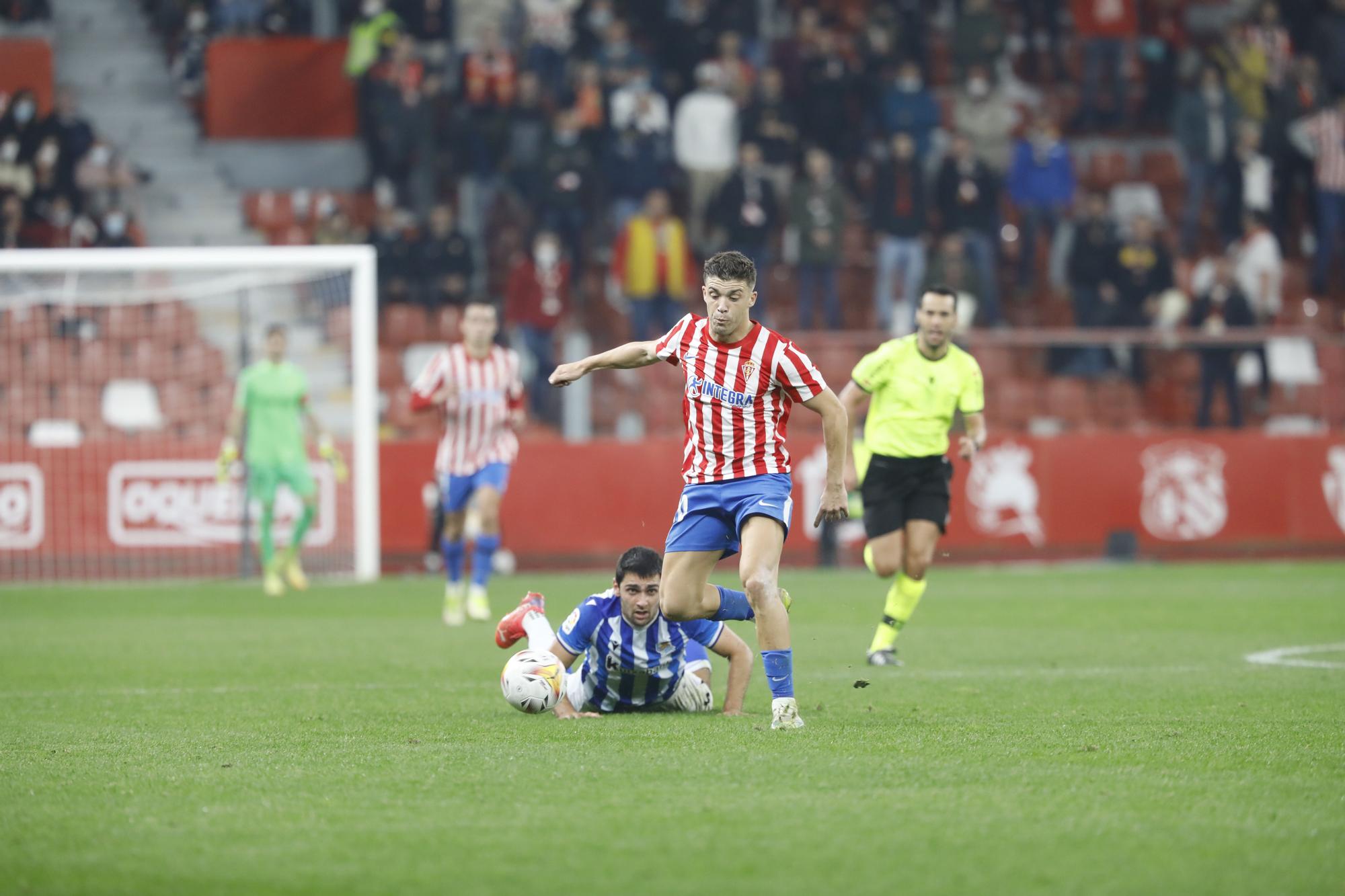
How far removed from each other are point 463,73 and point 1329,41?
40.6 feet

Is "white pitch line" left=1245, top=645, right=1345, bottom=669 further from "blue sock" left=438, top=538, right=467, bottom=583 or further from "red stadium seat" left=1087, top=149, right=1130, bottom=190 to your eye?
"red stadium seat" left=1087, top=149, right=1130, bottom=190

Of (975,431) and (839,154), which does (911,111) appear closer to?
(839,154)

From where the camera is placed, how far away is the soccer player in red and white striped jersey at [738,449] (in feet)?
26.0

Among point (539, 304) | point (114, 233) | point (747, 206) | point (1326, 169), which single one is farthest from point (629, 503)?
point (1326, 169)

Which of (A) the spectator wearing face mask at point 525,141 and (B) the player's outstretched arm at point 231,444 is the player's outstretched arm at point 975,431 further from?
(A) the spectator wearing face mask at point 525,141

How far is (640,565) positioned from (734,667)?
79 centimetres

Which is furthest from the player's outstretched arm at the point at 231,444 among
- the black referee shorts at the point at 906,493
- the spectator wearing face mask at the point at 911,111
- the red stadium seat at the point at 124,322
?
the spectator wearing face mask at the point at 911,111

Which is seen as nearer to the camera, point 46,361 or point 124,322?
point 46,361

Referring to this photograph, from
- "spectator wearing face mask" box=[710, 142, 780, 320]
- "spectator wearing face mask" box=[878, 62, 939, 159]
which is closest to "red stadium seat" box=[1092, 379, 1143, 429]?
"spectator wearing face mask" box=[710, 142, 780, 320]

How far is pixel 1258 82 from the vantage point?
83.1 ft

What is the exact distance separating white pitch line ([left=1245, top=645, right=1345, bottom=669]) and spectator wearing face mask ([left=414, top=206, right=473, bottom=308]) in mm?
12084

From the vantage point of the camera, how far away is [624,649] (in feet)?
27.8

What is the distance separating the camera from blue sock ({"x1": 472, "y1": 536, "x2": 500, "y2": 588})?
14.8m

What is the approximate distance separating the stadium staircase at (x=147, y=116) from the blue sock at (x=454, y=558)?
37.1 ft
